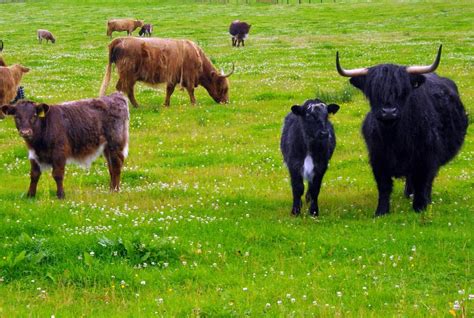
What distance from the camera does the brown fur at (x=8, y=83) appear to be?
19.1 meters

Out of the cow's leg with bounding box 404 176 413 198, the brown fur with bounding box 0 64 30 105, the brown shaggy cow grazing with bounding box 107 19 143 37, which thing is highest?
the cow's leg with bounding box 404 176 413 198

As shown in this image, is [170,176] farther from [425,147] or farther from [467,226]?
[467,226]

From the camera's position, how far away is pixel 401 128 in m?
9.98

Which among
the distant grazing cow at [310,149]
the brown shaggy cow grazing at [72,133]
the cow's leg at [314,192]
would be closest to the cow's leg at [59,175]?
the brown shaggy cow grazing at [72,133]

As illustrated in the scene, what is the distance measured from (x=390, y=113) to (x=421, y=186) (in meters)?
1.43

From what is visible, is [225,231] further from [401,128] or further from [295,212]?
[401,128]

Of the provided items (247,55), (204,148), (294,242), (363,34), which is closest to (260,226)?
(294,242)

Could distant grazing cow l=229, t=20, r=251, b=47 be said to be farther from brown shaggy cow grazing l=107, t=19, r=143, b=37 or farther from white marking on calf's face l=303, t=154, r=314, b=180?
white marking on calf's face l=303, t=154, r=314, b=180

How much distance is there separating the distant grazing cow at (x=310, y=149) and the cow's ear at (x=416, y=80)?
1221 millimetres

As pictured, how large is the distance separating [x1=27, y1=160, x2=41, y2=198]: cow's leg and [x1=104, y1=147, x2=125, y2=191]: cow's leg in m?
1.50

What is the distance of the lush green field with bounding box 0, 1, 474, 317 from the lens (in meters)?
6.87

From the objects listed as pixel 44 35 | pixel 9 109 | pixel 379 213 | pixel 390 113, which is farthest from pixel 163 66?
pixel 44 35

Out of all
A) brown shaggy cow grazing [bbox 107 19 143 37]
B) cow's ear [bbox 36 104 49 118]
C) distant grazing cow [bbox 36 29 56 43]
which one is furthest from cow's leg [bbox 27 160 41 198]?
brown shaggy cow grazing [bbox 107 19 143 37]

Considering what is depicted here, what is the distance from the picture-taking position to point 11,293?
7.10 m
